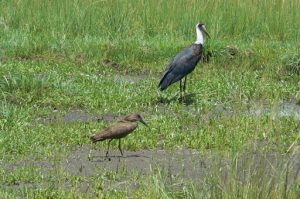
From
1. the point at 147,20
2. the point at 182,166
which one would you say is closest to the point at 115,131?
the point at 182,166

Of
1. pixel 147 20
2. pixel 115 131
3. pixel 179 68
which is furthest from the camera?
pixel 147 20

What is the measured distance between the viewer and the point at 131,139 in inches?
302

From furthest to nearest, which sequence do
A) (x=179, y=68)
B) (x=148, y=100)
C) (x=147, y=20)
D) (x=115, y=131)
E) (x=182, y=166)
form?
(x=147, y=20) < (x=179, y=68) < (x=148, y=100) < (x=115, y=131) < (x=182, y=166)

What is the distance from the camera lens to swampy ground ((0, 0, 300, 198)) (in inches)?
216

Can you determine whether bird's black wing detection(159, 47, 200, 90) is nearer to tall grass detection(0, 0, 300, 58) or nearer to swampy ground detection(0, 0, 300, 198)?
swampy ground detection(0, 0, 300, 198)

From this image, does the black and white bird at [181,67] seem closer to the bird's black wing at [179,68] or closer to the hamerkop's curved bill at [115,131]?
the bird's black wing at [179,68]

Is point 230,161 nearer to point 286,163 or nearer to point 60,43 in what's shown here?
point 286,163

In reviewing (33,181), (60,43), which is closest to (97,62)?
(60,43)

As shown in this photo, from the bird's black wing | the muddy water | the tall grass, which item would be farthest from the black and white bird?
the tall grass

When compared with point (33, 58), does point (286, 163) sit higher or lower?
Result: higher

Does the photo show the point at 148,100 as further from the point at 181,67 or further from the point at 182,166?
the point at 182,166

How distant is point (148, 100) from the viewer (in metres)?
9.47

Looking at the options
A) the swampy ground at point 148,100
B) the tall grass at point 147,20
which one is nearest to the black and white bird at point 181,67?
the swampy ground at point 148,100

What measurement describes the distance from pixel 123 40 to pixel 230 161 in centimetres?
751
